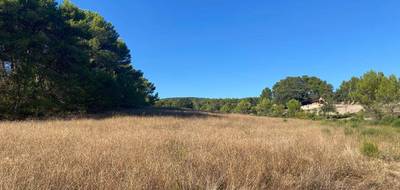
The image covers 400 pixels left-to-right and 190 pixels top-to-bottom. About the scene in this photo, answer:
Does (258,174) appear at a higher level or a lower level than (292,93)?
lower

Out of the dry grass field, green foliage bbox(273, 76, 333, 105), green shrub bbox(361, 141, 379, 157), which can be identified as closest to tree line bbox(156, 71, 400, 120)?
green foliage bbox(273, 76, 333, 105)

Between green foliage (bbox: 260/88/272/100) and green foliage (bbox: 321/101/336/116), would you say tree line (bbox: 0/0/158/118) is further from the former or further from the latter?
green foliage (bbox: 260/88/272/100)

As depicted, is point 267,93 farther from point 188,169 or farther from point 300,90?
point 188,169

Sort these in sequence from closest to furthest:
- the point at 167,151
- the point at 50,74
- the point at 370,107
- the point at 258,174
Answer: the point at 258,174 → the point at 167,151 → the point at 50,74 → the point at 370,107

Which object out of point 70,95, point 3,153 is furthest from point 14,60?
point 3,153

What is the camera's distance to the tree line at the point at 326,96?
3250 centimetres

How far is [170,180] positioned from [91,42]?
25944 millimetres

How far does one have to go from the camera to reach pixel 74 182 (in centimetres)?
310

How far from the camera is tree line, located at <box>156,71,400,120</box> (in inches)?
1280

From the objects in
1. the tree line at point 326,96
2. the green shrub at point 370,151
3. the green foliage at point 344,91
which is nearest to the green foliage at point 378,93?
the tree line at point 326,96

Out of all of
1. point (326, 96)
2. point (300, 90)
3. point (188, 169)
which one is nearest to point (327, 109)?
point (326, 96)

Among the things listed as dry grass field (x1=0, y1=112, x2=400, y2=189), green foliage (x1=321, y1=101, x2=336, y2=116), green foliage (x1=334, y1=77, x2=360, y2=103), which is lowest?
dry grass field (x1=0, y1=112, x2=400, y2=189)

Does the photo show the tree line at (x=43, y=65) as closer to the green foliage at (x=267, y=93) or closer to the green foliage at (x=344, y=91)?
the green foliage at (x=344, y=91)

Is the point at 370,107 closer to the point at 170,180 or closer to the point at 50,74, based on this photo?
the point at 50,74
